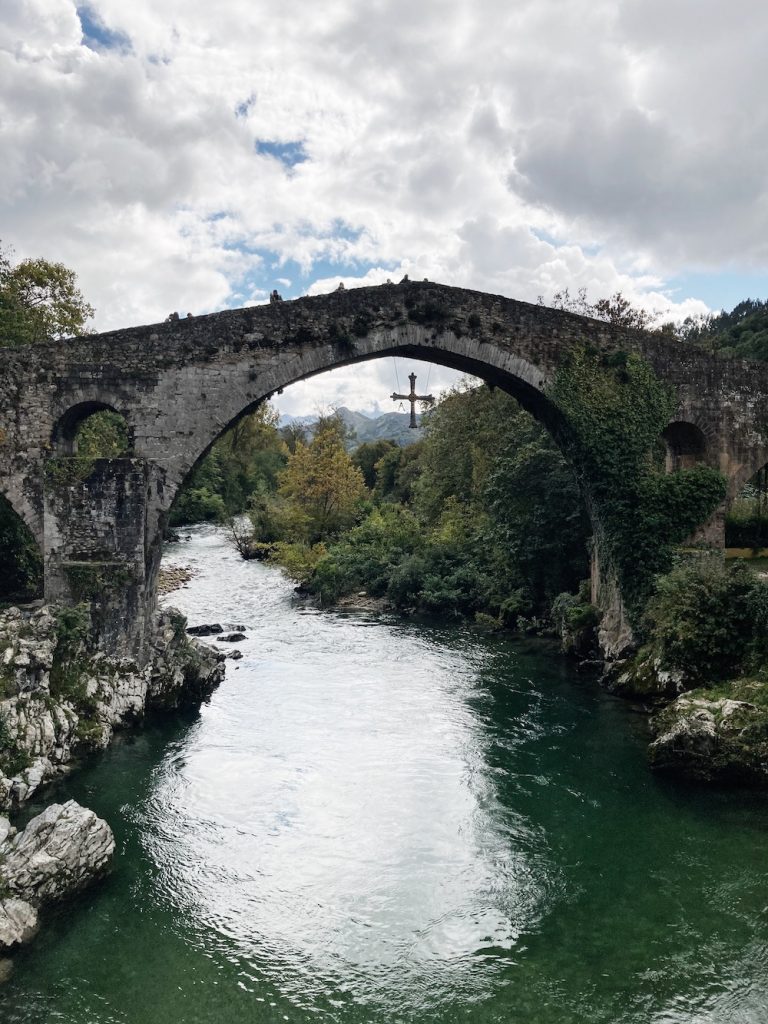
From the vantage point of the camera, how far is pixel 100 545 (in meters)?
11.5

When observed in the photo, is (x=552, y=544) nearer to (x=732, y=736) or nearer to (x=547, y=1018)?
(x=732, y=736)

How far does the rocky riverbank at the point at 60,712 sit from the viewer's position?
6.82 meters

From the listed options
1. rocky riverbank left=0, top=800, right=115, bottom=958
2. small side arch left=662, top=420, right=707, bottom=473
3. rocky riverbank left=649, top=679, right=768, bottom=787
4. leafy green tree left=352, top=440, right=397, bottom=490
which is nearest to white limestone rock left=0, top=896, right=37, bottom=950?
rocky riverbank left=0, top=800, right=115, bottom=958

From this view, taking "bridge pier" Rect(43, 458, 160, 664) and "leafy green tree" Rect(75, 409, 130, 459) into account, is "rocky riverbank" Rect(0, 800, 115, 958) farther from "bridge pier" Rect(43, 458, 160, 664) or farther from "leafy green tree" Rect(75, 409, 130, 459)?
"leafy green tree" Rect(75, 409, 130, 459)

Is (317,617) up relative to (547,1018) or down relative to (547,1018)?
up

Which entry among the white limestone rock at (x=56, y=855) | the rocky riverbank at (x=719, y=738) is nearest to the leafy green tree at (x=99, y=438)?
the white limestone rock at (x=56, y=855)

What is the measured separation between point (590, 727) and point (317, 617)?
8.83 meters

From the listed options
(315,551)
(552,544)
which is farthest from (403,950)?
(315,551)

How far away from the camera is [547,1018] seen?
5617 millimetres

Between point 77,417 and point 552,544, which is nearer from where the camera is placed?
point 77,417

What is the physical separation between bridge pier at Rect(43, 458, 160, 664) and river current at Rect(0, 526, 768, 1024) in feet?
5.24

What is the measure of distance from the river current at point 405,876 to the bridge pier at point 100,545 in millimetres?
1596

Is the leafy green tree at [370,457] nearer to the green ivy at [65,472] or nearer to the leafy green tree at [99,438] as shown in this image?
the leafy green tree at [99,438]

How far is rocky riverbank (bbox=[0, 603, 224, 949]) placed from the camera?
269 inches
